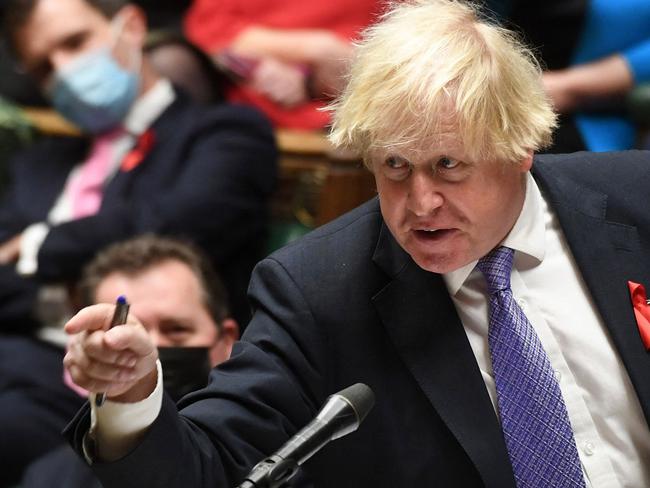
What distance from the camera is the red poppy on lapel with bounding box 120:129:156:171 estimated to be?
111 inches

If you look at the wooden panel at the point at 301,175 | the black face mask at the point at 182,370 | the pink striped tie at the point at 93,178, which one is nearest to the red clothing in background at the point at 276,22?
the wooden panel at the point at 301,175

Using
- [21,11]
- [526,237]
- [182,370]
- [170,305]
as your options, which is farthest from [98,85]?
[526,237]

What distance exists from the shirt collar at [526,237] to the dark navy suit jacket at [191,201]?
113 centimetres

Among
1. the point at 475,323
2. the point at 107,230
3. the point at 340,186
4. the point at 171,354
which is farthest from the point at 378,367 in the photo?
the point at 107,230

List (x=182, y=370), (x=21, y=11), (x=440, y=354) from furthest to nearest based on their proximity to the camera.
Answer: (x=21, y=11), (x=182, y=370), (x=440, y=354)

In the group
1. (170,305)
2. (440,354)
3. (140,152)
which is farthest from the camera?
(140,152)

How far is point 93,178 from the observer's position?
2.96 m

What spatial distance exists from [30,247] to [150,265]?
31.0 inches

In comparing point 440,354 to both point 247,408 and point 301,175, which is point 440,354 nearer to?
point 247,408

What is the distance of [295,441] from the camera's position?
116 centimetres

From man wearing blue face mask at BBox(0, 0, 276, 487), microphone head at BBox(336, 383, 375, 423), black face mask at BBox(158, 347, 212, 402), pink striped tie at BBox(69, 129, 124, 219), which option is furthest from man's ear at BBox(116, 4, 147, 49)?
microphone head at BBox(336, 383, 375, 423)

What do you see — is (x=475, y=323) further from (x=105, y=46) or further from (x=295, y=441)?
(x=105, y=46)

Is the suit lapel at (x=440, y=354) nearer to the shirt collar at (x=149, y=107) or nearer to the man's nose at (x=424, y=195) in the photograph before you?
the man's nose at (x=424, y=195)

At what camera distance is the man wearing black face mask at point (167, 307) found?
6.51ft
